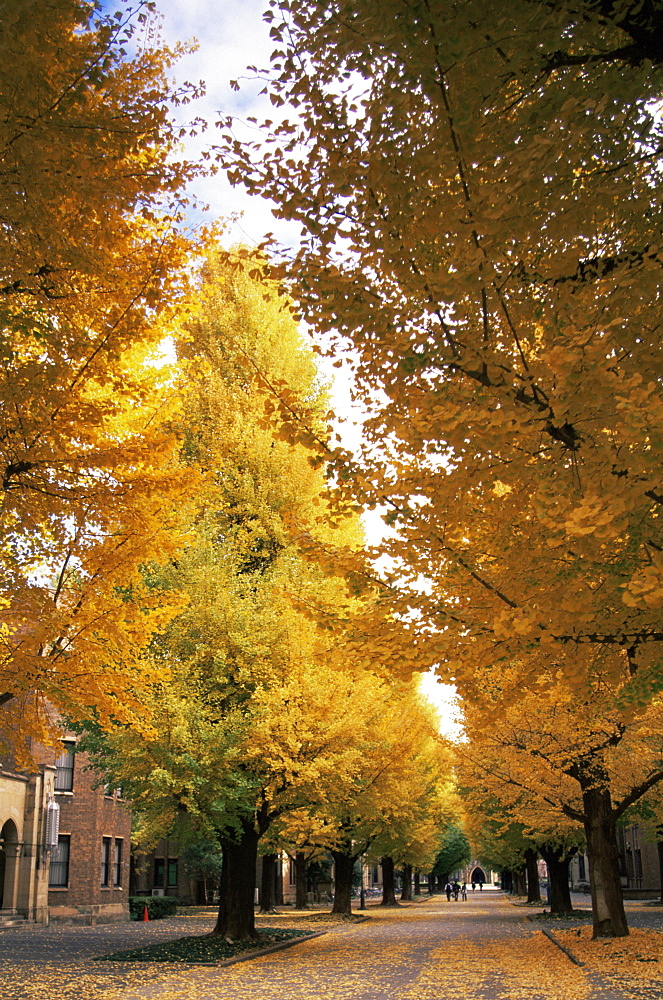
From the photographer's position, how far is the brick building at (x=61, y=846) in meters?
25.1

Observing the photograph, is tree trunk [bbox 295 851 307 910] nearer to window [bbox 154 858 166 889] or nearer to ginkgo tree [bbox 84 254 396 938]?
window [bbox 154 858 166 889]

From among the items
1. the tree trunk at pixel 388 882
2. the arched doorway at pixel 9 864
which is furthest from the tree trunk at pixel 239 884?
the tree trunk at pixel 388 882

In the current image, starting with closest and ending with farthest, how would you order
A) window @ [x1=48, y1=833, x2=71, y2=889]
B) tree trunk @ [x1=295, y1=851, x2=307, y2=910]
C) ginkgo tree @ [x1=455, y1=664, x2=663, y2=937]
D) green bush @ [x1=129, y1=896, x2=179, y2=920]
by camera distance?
1. ginkgo tree @ [x1=455, y1=664, x2=663, y2=937]
2. window @ [x1=48, y1=833, x2=71, y2=889]
3. green bush @ [x1=129, y1=896, x2=179, y2=920]
4. tree trunk @ [x1=295, y1=851, x2=307, y2=910]

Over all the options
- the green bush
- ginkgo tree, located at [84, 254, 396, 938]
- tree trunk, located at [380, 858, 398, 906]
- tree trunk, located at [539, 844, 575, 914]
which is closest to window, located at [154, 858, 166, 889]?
the green bush

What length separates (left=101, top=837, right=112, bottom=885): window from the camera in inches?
1249

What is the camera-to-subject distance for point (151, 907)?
1275 inches

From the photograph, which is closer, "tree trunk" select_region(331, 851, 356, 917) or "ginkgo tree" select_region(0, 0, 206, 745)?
"ginkgo tree" select_region(0, 0, 206, 745)

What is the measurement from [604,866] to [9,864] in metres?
17.8

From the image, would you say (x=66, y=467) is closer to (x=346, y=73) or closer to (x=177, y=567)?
(x=346, y=73)

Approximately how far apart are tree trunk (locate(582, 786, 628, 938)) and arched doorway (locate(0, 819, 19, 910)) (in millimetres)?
17190

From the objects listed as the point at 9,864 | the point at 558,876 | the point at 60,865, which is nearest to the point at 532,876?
the point at 558,876

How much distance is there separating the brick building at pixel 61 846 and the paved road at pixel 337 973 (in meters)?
4.44

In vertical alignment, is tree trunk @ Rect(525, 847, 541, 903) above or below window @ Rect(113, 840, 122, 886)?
below

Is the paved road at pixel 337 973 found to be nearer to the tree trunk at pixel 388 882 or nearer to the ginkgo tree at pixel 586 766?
the ginkgo tree at pixel 586 766
